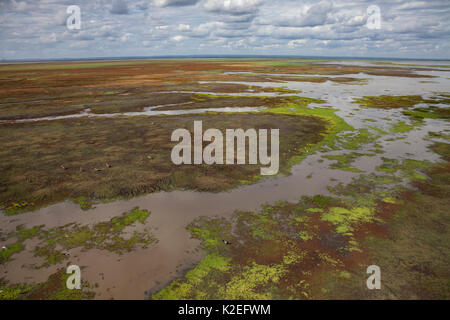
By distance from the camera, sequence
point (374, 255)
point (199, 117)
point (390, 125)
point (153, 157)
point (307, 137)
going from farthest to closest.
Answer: point (199, 117), point (390, 125), point (307, 137), point (153, 157), point (374, 255)

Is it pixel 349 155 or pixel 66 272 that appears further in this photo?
pixel 349 155

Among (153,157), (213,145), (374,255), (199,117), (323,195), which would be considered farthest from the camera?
(199,117)

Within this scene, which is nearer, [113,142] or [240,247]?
[240,247]

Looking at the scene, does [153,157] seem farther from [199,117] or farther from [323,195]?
[199,117]

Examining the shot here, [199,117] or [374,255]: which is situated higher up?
[199,117]

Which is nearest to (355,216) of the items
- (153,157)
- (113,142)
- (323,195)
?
(323,195)
